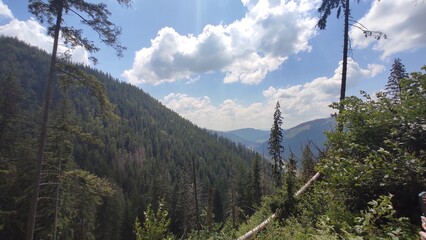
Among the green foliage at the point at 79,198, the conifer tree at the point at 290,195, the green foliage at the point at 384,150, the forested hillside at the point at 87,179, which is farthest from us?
the forested hillside at the point at 87,179

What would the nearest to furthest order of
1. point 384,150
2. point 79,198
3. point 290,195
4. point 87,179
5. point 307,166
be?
point 384,150 → point 290,195 → point 87,179 → point 307,166 → point 79,198

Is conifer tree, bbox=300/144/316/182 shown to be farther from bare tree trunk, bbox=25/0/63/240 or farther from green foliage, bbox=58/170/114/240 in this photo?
bare tree trunk, bbox=25/0/63/240

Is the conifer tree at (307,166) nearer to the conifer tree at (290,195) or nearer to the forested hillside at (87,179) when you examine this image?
the forested hillside at (87,179)

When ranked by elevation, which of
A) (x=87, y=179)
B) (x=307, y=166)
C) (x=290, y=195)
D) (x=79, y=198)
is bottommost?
(x=79, y=198)

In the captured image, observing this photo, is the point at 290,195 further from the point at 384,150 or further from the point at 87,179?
the point at 87,179

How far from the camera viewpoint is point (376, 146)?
17.0 ft

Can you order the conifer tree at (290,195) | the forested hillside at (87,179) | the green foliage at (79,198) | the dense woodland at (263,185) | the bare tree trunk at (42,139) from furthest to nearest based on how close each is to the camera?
1. the forested hillside at (87,179)
2. the green foliage at (79,198)
3. the bare tree trunk at (42,139)
4. the conifer tree at (290,195)
5. the dense woodland at (263,185)

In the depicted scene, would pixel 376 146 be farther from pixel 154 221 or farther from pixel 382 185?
pixel 154 221

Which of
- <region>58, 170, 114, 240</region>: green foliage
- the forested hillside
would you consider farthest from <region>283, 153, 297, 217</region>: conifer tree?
<region>58, 170, 114, 240</region>: green foliage

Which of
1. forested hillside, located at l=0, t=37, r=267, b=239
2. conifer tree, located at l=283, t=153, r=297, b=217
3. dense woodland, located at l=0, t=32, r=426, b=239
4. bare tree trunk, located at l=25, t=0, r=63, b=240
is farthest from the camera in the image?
forested hillside, located at l=0, t=37, r=267, b=239

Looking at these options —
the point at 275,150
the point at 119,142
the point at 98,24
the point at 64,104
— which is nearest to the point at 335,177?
the point at 98,24

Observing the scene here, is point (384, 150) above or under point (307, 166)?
above

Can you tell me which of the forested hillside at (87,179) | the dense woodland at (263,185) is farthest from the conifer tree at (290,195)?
the forested hillside at (87,179)

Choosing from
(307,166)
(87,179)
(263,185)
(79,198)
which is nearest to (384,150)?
(307,166)
